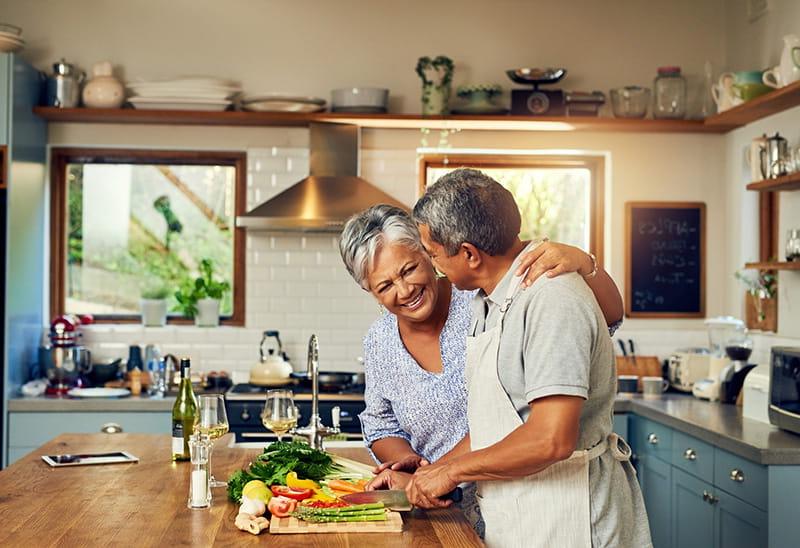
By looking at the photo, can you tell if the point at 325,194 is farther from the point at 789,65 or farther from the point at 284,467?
the point at 284,467

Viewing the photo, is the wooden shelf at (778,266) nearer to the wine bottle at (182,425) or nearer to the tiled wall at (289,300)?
the tiled wall at (289,300)

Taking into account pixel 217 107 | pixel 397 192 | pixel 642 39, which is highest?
pixel 642 39

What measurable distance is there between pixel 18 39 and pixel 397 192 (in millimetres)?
2086

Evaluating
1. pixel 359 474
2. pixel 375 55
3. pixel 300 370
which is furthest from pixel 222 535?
pixel 375 55

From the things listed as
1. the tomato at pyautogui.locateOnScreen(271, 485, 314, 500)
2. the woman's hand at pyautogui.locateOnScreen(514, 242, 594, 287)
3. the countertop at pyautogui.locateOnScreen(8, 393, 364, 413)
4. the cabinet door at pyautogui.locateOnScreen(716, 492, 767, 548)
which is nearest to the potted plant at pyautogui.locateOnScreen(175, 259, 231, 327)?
the countertop at pyautogui.locateOnScreen(8, 393, 364, 413)

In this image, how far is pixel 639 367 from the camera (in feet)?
18.6

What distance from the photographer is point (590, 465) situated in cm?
231

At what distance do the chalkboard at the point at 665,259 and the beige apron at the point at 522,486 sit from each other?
3615 millimetres

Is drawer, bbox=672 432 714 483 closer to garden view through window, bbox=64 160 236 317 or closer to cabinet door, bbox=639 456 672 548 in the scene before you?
cabinet door, bbox=639 456 672 548

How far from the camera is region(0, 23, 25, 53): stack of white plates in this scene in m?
5.20

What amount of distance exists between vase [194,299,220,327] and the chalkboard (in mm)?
2258

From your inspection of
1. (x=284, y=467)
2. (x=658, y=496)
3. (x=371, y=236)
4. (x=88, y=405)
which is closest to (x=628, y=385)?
(x=658, y=496)

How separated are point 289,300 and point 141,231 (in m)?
0.93

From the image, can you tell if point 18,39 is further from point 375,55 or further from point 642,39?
point 642,39
